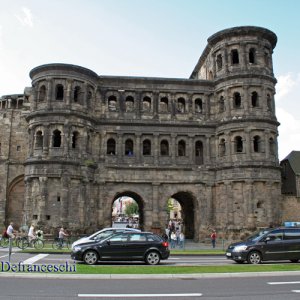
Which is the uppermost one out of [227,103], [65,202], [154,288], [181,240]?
[227,103]

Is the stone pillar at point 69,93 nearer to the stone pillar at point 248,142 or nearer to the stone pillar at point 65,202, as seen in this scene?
the stone pillar at point 65,202

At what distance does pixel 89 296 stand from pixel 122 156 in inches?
1047

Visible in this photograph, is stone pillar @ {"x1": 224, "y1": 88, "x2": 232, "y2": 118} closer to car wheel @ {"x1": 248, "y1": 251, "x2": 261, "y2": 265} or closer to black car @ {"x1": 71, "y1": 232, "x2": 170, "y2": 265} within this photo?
car wheel @ {"x1": 248, "y1": 251, "x2": 261, "y2": 265}

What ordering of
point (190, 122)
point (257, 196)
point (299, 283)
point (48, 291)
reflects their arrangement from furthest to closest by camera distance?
point (190, 122) → point (257, 196) → point (299, 283) → point (48, 291)

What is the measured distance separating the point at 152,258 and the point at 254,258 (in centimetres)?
477

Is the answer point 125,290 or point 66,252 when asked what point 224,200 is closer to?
point 66,252

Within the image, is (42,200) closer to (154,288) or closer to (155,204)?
(155,204)

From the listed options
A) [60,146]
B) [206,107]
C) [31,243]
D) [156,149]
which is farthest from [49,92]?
[206,107]

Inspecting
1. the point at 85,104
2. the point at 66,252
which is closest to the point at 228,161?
the point at 85,104

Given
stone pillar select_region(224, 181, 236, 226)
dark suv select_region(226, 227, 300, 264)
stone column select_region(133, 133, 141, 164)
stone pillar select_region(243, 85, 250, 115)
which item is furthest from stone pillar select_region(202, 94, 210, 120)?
dark suv select_region(226, 227, 300, 264)

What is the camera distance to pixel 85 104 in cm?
3572

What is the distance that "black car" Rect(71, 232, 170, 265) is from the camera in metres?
17.6

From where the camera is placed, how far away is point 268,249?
1880cm

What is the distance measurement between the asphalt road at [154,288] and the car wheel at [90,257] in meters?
4.46
